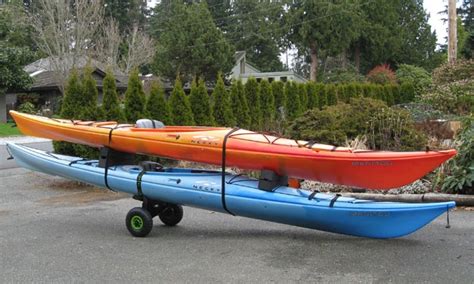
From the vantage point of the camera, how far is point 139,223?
19.6ft

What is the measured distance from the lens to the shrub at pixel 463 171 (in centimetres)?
746

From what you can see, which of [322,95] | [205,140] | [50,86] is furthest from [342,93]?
[50,86]

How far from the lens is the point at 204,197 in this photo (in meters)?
5.77

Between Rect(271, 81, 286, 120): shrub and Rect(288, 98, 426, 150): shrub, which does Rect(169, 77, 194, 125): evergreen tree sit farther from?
Rect(271, 81, 286, 120): shrub

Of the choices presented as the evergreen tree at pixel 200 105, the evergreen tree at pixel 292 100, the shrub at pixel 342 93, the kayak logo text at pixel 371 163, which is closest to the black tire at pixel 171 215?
the kayak logo text at pixel 371 163

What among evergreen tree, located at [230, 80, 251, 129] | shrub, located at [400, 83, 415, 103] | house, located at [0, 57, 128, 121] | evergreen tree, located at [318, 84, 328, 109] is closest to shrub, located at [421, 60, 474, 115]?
evergreen tree, located at [318, 84, 328, 109]

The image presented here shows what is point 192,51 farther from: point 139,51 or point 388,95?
point 388,95

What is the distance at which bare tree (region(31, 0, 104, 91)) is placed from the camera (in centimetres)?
2989

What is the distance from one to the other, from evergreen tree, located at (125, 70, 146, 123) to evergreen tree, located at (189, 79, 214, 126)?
1.66 meters

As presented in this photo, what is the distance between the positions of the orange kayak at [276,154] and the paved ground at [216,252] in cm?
72

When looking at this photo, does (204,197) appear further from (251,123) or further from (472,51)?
(472,51)

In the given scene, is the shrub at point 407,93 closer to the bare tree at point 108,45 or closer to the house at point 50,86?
the house at point 50,86

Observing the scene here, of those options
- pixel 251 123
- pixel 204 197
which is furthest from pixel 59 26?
pixel 204 197

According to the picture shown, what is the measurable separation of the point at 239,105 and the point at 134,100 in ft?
12.3
